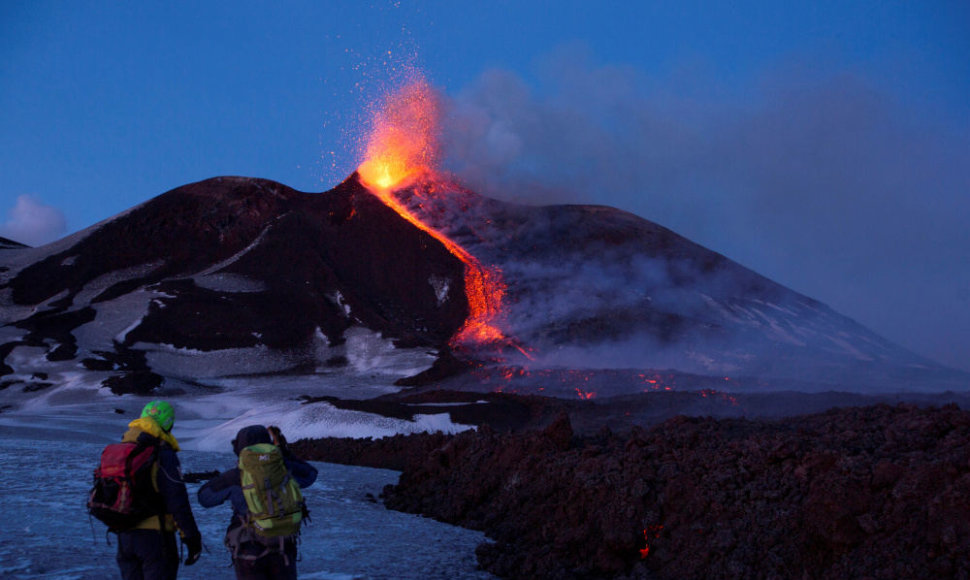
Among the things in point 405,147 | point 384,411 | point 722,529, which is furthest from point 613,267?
point 722,529

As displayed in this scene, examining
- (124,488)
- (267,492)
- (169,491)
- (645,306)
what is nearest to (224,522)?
(169,491)

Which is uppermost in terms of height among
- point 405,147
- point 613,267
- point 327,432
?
point 405,147

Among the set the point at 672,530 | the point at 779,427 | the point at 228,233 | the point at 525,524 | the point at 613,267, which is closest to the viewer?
the point at 672,530

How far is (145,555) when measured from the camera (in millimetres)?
4430

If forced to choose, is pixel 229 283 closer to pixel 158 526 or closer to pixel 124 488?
pixel 158 526

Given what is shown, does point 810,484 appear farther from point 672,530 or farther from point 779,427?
point 779,427

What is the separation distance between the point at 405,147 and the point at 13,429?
63875mm

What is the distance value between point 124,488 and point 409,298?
57070 mm

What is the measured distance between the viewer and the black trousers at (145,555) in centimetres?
443

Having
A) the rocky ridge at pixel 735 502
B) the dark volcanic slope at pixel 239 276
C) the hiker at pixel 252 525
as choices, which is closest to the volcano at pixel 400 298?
the dark volcanic slope at pixel 239 276

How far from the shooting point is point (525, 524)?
9.27 meters

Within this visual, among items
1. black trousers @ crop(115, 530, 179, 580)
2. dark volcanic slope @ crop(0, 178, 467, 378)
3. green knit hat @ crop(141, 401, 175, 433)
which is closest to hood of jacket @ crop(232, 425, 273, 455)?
green knit hat @ crop(141, 401, 175, 433)

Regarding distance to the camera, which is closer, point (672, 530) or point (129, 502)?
point (129, 502)

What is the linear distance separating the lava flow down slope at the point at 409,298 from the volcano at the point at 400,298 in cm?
18
